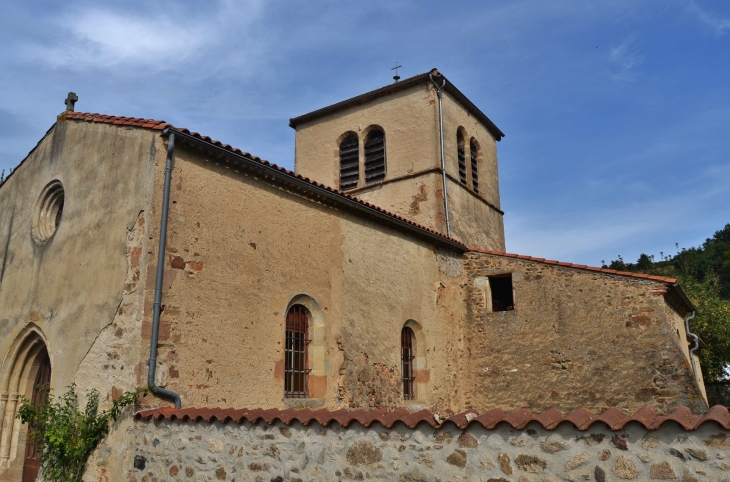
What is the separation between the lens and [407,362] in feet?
38.2

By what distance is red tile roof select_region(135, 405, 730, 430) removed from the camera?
13.1ft

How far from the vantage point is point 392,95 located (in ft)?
55.5

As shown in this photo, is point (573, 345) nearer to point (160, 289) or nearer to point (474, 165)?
point (160, 289)

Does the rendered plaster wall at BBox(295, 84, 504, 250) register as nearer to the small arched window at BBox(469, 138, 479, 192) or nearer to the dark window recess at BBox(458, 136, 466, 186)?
the small arched window at BBox(469, 138, 479, 192)

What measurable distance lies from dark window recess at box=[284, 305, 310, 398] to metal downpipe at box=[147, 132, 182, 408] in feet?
7.23

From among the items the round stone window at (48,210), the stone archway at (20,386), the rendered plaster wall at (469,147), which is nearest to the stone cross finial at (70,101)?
the round stone window at (48,210)

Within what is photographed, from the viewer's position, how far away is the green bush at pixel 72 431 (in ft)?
23.8

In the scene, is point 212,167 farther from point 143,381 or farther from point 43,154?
point 43,154

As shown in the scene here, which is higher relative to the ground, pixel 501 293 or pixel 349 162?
pixel 349 162

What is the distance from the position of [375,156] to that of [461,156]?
2510 millimetres

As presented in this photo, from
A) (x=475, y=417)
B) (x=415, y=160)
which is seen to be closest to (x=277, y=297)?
(x=475, y=417)

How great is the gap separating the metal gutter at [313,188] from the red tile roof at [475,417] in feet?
11.8

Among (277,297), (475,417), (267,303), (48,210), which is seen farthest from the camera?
(48,210)

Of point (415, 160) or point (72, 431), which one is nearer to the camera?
point (72, 431)
